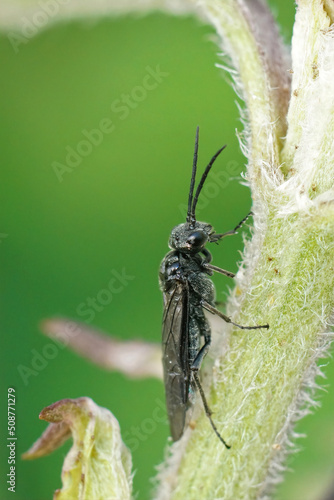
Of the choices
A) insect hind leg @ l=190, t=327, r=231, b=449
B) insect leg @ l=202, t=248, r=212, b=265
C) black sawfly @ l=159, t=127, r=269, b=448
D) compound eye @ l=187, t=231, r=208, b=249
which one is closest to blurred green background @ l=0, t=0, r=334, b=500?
insect leg @ l=202, t=248, r=212, b=265

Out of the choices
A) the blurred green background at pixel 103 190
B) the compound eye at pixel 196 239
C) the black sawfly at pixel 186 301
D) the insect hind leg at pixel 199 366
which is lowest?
the insect hind leg at pixel 199 366

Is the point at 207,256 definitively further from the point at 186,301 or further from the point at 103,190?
the point at 103,190

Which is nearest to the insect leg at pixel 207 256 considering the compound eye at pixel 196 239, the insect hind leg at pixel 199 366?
the compound eye at pixel 196 239

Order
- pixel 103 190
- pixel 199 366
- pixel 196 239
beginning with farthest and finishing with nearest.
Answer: pixel 103 190, pixel 196 239, pixel 199 366

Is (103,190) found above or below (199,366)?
above

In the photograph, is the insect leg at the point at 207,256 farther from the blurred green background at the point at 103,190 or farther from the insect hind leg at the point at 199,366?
the blurred green background at the point at 103,190

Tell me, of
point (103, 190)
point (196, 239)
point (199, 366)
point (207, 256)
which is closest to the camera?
point (199, 366)

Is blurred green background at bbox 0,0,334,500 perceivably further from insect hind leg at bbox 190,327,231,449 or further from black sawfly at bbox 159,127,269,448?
insect hind leg at bbox 190,327,231,449

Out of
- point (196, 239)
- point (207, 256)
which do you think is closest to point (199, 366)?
point (196, 239)
